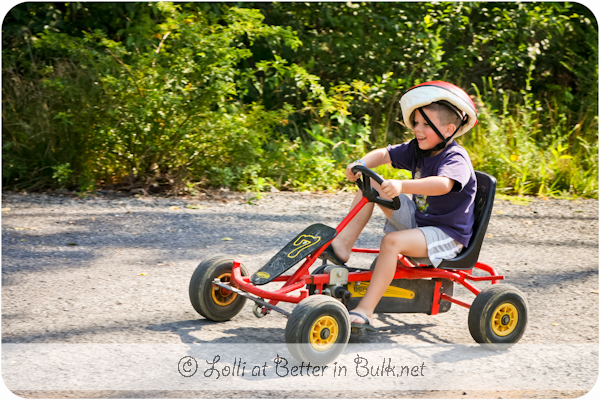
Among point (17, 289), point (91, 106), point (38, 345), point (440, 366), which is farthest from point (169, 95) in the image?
point (440, 366)

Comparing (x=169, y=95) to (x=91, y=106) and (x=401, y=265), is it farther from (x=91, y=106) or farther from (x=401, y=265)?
(x=401, y=265)

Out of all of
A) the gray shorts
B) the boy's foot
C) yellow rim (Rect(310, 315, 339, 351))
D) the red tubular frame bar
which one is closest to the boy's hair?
the gray shorts

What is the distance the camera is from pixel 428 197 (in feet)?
10.1

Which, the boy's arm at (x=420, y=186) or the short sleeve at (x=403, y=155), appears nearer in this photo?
the boy's arm at (x=420, y=186)

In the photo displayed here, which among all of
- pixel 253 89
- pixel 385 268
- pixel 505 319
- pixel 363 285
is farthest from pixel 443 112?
pixel 253 89

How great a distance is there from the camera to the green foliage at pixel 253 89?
578 cm

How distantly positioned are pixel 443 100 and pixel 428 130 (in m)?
0.17

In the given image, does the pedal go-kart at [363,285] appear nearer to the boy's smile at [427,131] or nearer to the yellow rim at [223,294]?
the yellow rim at [223,294]

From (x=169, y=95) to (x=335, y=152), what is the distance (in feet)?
7.18

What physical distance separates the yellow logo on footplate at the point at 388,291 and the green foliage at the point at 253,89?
3238mm

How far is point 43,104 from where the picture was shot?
5.86 m

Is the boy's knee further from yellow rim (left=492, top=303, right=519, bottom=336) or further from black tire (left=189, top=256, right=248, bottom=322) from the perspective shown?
black tire (left=189, top=256, right=248, bottom=322)

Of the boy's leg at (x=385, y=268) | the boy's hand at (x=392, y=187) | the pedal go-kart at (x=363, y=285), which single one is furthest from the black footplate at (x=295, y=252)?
the boy's hand at (x=392, y=187)

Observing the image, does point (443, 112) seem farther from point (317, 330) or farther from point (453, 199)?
point (317, 330)
